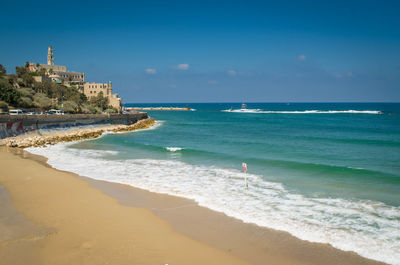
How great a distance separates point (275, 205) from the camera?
10938 mm

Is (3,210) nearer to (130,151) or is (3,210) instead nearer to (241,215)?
(241,215)

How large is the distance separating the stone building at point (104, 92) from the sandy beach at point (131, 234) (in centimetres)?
6748

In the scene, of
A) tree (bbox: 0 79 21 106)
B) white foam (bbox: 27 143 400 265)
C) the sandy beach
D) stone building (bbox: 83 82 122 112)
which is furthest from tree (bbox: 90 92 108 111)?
the sandy beach

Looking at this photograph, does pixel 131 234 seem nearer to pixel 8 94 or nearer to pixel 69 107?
pixel 8 94

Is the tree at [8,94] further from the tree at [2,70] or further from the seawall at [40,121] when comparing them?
the tree at [2,70]

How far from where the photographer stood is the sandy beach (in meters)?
6.97

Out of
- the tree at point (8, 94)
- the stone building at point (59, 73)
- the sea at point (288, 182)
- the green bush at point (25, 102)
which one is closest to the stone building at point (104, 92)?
the stone building at point (59, 73)

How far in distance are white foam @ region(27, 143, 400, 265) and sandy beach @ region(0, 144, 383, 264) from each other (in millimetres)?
643

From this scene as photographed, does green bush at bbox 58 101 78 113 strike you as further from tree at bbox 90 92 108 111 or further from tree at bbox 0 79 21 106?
tree at bbox 90 92 108 111

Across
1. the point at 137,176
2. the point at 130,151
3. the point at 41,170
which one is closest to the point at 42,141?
the point at 130,151

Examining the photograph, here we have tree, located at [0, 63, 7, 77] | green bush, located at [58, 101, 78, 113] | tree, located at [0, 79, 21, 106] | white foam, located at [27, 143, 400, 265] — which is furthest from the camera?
tree, located at [0, 63, 7, 77]

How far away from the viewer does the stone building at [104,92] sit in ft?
257

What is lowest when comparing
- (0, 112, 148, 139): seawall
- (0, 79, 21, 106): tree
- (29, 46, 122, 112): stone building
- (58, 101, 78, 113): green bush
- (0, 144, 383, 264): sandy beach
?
(0, 144, 383, 264): sandy beach

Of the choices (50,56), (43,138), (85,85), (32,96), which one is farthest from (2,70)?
(50,56)
